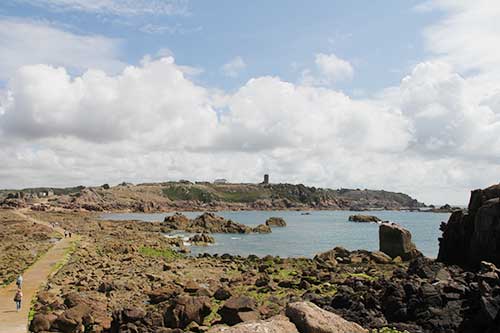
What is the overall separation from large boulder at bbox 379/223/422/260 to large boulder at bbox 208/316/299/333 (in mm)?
41883

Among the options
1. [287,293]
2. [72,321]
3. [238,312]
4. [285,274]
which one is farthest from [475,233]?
[72,321]

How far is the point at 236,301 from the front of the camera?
23.6 metres

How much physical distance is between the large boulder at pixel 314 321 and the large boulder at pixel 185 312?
9601 millimetres

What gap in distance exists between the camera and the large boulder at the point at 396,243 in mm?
52688

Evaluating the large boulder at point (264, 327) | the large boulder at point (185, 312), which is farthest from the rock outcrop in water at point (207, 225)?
→ the large boulder at point (264, 327)

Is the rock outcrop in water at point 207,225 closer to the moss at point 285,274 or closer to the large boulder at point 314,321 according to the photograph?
the moss at point 285,274

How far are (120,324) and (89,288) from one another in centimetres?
1204

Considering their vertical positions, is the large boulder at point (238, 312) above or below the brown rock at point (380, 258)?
above

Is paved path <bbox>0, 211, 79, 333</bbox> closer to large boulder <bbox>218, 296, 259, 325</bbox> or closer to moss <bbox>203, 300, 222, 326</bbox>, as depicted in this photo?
moss <bbox>203, 300, 222, 326</bbox>

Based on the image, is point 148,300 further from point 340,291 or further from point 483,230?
point 483,230

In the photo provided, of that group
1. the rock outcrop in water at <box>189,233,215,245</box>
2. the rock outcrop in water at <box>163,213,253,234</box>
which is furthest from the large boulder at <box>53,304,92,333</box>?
the rock outcrop in water at <box>163,213,253,234</box>

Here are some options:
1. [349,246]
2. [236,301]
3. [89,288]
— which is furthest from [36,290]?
[349,246]

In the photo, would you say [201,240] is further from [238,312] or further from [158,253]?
[238,312]

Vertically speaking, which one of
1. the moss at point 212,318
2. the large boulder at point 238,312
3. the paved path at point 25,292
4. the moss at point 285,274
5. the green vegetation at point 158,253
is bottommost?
the green vegetation at point 158,253
